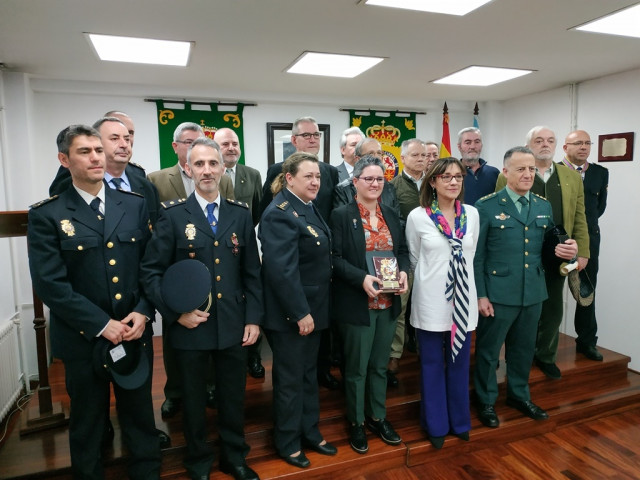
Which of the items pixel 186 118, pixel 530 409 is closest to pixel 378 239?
pixel 530 409

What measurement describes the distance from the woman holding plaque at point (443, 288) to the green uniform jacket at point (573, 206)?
3.46 feet

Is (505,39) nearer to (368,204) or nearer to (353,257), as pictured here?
(368,204)

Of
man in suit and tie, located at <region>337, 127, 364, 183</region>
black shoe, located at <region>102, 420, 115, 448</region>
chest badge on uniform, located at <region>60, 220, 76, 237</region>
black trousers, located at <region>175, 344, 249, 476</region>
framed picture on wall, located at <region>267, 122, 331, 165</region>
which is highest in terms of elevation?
framed picture on wall, located at <region>267, 122, 331, 165</region>

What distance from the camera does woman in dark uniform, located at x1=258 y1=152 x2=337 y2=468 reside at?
2396 mm

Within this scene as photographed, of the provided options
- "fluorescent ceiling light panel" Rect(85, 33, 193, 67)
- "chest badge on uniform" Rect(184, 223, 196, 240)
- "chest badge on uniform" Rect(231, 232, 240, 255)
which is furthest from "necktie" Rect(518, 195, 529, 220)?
"fluorescent ceiling light panel" Rect(85, 33, 193, 67)

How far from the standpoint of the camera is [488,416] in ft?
10.2

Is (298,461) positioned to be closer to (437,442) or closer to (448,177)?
(437,442)

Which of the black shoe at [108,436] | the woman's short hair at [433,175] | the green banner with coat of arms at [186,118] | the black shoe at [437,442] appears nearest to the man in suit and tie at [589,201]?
the woman's short hair at [433,175]

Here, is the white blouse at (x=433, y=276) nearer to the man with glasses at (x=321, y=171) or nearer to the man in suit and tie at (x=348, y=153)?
the man with glasses at (x=321, y=171)

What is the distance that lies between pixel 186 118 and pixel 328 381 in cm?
379

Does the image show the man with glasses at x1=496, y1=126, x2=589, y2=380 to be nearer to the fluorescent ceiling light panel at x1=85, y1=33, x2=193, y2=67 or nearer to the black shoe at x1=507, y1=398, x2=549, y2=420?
the black shoe at x1=507, y1=398, x2=549, y2=420

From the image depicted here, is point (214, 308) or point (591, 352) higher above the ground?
point (214, 308)

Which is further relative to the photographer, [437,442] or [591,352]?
[591,352]

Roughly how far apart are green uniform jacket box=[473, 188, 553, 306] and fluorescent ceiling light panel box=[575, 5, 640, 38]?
1439mm
